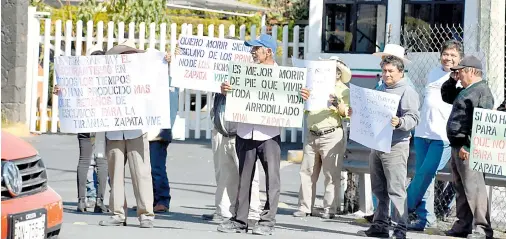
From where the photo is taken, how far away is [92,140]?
489 inches

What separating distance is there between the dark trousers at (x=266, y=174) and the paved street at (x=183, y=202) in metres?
0.23

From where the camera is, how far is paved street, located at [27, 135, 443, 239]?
35.7 feet

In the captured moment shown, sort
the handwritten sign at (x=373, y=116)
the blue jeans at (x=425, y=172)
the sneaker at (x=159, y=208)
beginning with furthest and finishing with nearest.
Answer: the sneaker at (x=159, y=208) < the blue jeans at (x=425, y=172) < the handwritten sign at (x=373, y=116)

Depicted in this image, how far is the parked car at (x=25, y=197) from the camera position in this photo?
25.2 feet

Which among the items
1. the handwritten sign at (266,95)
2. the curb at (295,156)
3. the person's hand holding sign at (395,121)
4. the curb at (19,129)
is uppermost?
the handwritten sign at (266,95)

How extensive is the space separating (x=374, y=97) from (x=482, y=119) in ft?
3.32

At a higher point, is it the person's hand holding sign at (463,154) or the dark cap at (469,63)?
the dark cap at (469,63)

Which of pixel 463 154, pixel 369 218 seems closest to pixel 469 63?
pixel 463 154

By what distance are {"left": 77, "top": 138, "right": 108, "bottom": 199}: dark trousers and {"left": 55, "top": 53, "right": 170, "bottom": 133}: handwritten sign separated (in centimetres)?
114

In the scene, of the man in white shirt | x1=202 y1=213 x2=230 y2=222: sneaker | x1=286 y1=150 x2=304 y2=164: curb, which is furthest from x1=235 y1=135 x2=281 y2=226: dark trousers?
x1=286 y1=150 x2=304 y2=164: curb

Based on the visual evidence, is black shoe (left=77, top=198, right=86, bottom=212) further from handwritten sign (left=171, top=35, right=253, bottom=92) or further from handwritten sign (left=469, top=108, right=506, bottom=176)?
handwritten sign (left=469, top=108, right=506, bottom=176)

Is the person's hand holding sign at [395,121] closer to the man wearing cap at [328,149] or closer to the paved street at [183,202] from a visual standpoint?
the paved street at [183,202]

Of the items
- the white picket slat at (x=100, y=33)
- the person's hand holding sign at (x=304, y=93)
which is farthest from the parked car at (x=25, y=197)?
the white picket slat at (x=100, y=33)

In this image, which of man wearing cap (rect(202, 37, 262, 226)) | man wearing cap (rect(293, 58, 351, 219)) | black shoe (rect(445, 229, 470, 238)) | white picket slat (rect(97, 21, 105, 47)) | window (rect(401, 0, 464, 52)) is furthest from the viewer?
white picket slat (rect(97, 21, 105, 47))
